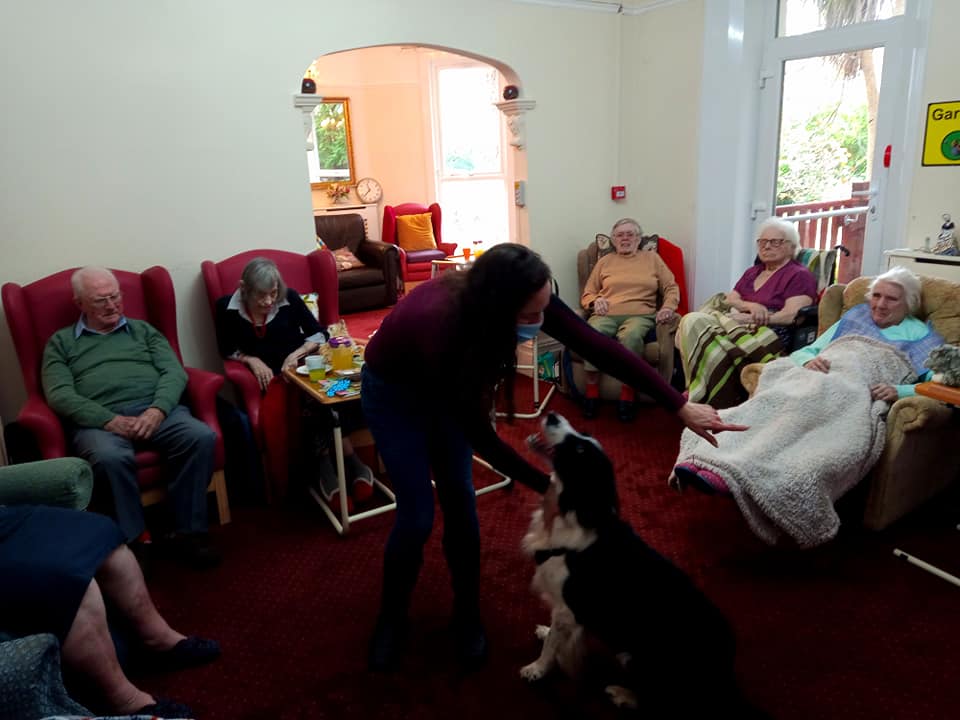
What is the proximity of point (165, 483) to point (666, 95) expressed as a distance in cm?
363

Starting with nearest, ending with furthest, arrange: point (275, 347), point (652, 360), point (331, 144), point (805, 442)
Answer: point (805, 442)
point (275, 347)
point (652, 360)
point (331, 144)

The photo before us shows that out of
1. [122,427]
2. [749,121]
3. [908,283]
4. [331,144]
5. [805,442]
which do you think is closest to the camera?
[805,442]

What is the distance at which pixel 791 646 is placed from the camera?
80.8 inches

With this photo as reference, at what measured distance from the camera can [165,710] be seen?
1.80 metres

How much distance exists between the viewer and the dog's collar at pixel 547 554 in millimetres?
1702

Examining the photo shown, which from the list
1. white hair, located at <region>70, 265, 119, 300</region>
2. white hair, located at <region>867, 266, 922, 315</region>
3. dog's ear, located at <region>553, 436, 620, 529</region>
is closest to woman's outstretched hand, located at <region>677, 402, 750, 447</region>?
dog's ear, located at <region>553, 436, 620, 529</region>

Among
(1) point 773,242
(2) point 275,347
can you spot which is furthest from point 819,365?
(2) point 275,347

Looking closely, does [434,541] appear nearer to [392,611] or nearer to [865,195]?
[392,611]

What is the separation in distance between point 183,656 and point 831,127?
13.2ft

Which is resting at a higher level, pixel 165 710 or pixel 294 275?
pixel 294 275

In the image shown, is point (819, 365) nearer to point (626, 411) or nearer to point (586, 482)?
point (626, 411)

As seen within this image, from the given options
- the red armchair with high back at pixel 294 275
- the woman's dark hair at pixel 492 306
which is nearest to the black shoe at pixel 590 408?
the red armchair with high back at pixel 294 275

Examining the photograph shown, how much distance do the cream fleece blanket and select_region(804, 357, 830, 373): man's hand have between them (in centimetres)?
2

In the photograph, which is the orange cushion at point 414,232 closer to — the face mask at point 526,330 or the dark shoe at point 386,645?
the dark shoe at point 386,645
